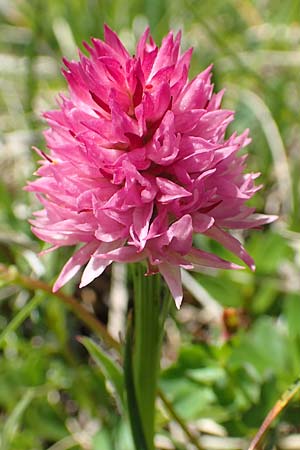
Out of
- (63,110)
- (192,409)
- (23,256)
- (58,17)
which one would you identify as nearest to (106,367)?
(192,409)

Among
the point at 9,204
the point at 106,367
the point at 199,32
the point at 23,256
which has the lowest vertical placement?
the point at 106,367

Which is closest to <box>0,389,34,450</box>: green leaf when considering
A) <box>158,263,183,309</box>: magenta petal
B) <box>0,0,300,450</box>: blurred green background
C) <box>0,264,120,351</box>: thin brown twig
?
<box>0,0,300,450</box>: blurred green background

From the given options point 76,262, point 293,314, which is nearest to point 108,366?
point 76,262

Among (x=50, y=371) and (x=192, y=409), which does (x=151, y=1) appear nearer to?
(x=50, y=371)

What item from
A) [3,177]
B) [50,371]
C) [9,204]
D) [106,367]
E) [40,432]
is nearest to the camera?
[106,367]

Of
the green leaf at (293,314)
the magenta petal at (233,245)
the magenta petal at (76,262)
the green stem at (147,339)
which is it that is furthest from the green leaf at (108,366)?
the green leaf at (293,314)

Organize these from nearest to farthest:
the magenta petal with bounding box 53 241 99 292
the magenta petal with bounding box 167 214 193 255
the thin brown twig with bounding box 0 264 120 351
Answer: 1. the magenta petal with bounding box 167 214 193 255
2. the magenta petal with bounding box 53 241 99 292
3. the thin brown twig with bounding box 0 264 120 351

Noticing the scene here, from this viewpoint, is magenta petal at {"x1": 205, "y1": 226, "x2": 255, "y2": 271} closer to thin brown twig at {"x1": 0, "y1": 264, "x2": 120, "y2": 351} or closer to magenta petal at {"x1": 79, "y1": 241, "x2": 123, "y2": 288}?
magenta petal at {"x1": 79, "y1": 241, "x2": 123, "y2": 288}
